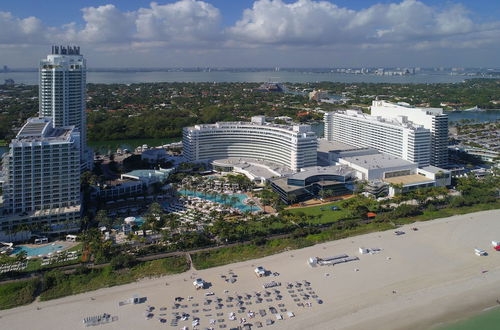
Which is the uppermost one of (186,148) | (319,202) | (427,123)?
(427,123)

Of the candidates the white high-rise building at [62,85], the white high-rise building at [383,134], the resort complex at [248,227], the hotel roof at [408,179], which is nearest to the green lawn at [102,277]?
the resort complex at [248,227]

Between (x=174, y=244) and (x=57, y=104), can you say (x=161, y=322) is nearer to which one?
(x=174, y=244)

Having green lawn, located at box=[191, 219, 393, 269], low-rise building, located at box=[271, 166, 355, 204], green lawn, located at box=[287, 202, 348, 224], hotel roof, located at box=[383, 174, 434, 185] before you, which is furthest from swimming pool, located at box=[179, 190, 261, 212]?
hotel roof, located at box=[383, 174, 434, 185]

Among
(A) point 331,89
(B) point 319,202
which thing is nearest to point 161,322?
(B) point 319,202

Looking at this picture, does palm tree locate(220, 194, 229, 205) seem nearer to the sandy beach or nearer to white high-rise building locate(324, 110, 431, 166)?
the sandy beach

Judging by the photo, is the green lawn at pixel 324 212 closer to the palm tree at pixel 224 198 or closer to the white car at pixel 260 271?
the palm tree at pixel 224 198
